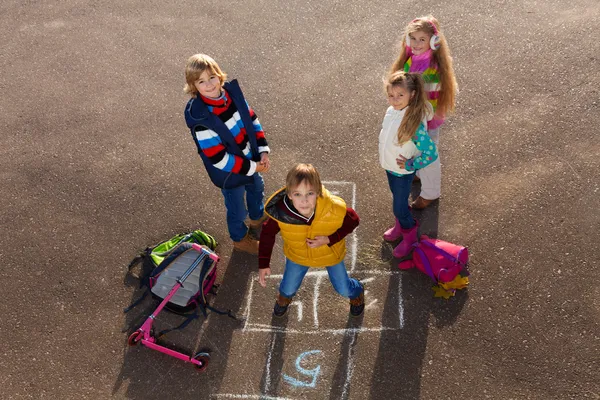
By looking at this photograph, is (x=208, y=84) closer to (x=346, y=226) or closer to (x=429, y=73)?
(x=346, y=226)

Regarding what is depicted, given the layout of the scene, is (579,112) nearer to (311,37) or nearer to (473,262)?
(473,262)

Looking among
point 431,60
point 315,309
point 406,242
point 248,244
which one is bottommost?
point 315,309

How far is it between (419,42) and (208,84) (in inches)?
81.4

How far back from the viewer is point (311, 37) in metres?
8.72

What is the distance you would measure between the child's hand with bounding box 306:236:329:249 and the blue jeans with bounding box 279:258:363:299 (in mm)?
485

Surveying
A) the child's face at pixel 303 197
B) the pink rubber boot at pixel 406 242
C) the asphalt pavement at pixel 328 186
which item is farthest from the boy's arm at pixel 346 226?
the pink rubber boot at pixel 406 242

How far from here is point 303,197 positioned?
4207 mm

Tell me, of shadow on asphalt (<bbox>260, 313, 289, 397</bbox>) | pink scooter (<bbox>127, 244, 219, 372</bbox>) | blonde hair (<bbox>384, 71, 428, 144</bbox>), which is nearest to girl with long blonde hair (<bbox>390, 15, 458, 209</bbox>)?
blonde hair (<bbox>384, 71, 428, 144</bbox>)

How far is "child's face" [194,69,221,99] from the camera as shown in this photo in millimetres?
4820

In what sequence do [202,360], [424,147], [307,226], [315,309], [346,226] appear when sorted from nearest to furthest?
[307,226], [346,226], [424,147], [202,360], [315,309]

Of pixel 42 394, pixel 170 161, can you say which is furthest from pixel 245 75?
pixel 42 394

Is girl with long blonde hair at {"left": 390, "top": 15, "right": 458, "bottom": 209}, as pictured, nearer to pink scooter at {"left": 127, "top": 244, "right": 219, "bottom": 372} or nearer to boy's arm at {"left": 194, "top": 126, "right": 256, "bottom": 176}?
boy's arm at {"left": 194, "top": 126, "right": 256, "bottom": 176}

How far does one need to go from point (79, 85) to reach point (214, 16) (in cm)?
247

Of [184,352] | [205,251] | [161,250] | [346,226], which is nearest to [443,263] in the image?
[346,226]
